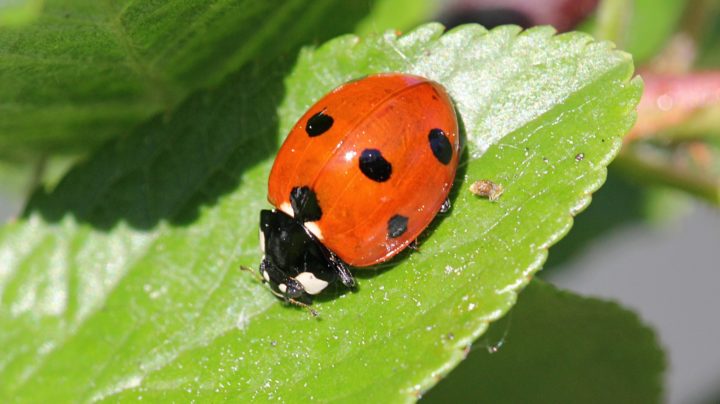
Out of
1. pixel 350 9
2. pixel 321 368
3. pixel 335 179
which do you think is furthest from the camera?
pixel 350 9

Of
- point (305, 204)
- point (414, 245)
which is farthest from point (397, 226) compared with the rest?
point (305, 204)

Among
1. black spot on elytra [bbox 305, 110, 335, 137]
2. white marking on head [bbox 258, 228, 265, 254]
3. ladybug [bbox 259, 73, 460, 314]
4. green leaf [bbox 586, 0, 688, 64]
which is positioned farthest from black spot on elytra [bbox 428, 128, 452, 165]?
green leaf [bbox 586, 0, 688, 64]

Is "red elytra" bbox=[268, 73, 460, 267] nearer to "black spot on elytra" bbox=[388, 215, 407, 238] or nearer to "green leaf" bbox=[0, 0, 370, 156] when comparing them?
"black spot on elytra" bbox=[388, 215, 407, 238]

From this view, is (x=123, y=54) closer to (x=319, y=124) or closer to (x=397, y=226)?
(x=319, y=124)

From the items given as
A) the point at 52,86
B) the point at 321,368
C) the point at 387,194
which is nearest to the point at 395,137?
the point at 387,194

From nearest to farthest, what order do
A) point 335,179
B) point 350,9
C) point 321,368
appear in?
point 321,368 < point 335,179 < point 350,9

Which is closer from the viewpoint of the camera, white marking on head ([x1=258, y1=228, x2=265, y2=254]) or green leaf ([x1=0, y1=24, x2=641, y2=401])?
green leaf ([x1=0, y1=24, x2=641, y2=401])

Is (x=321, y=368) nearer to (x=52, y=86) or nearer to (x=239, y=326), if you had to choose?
(x=239, y=326)
